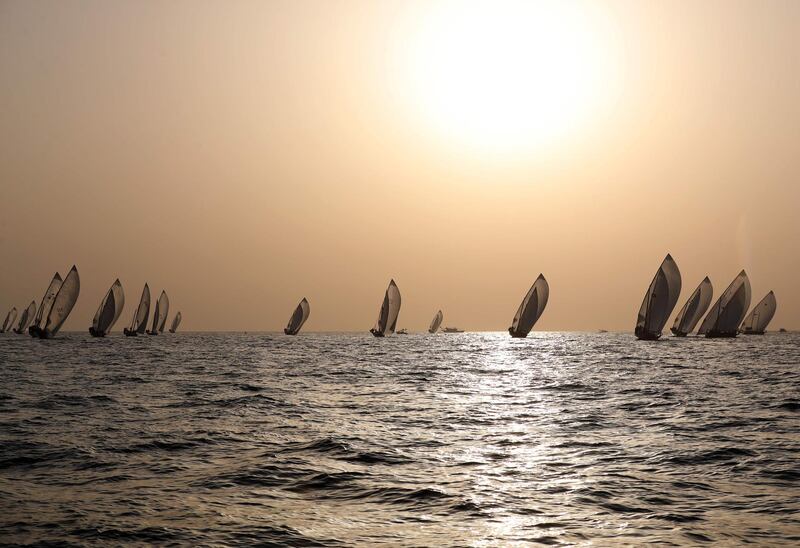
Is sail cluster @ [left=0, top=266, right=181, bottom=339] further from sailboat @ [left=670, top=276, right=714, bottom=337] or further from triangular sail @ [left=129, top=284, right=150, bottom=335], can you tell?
sailboat @ [left=670, top=276, right=714, bottom=337]

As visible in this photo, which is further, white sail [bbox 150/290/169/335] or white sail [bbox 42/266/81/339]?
white sail [bbox 150/290/169/335]

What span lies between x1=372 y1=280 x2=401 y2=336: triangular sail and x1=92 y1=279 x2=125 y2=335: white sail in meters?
43.5

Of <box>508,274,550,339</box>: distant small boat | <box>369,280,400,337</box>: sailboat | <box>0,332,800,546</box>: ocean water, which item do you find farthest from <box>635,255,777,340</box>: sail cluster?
<box>0,332,800,546</box>: ocean water

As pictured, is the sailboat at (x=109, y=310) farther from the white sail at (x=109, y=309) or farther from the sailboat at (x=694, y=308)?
the sailboat at (x=694, y=308)

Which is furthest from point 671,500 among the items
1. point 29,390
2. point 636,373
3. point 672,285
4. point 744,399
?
point 672,285

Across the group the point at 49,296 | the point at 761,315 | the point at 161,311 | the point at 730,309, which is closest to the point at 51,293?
the point at 49,296

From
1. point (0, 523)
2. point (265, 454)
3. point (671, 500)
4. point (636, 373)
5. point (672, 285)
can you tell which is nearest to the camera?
point (0, 523)

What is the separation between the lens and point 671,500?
11.4m

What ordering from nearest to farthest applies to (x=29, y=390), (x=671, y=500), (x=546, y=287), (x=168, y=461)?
1. (x=671, y=500)
2. (x=168, y=461)
3. (x=29, y=390)
4. (x=546, y=287)

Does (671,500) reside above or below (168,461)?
above

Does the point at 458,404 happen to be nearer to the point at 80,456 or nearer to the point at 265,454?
the point at 265,454

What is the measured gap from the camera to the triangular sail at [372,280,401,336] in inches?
4909

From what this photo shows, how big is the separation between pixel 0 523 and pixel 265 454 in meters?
6.18

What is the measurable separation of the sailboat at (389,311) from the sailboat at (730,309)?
48.9m
